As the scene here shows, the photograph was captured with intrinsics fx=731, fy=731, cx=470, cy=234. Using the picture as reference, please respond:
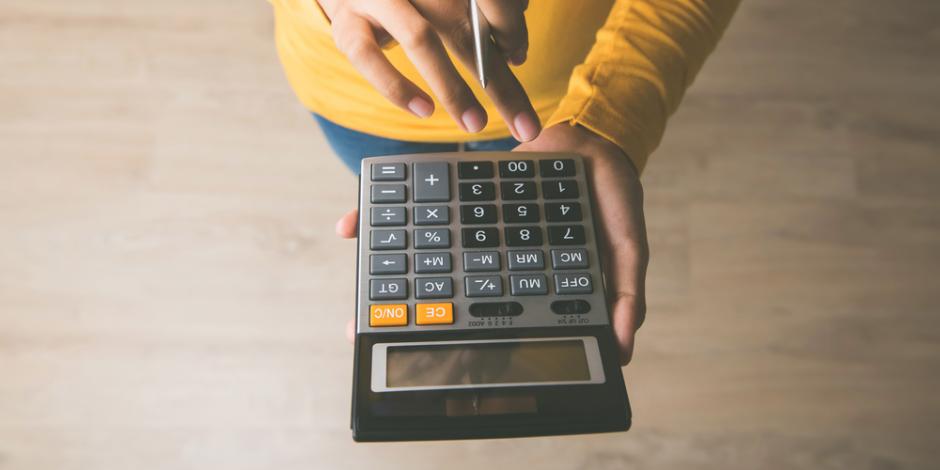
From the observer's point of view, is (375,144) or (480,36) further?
(375,144)

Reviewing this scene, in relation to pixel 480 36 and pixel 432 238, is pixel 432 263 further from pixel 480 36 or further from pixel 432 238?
pixel 480 36

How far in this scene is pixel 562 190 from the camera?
478 mm

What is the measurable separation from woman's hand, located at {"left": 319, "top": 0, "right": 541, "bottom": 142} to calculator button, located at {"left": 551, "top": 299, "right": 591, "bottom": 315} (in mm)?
116

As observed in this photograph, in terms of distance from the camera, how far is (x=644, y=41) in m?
0.49

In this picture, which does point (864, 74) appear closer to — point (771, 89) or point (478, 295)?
point (771, 89)

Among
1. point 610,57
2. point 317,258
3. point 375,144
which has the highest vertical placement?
point 610,57

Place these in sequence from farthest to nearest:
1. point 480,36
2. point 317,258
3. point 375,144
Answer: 1. point 317,258
2. point 375,144
3. point 480,36

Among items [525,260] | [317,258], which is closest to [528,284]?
[525,260]

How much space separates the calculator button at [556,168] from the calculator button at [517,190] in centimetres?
1

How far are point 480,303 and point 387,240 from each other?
0.24 ft

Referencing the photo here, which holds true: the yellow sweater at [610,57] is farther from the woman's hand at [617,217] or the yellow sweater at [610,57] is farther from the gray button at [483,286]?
the gray button at [483,286]

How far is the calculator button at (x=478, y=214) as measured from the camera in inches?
18.8

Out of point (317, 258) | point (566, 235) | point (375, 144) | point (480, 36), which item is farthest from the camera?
point (317, 258)

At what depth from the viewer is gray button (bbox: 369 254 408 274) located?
1.50 feet
